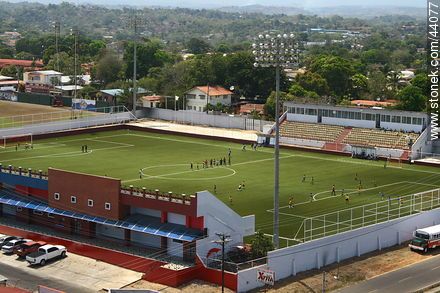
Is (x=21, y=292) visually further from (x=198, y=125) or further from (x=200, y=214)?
(x=198, y=125)

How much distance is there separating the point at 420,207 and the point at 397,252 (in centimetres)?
615

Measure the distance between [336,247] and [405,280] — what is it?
406 centimetres

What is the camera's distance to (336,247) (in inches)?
1718

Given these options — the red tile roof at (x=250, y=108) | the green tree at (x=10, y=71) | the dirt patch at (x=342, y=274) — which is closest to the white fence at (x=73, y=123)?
the red tile roof at (x=250, y=108)

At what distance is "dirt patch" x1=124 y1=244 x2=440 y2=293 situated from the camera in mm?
39531

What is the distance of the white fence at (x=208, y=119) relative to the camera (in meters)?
87.3

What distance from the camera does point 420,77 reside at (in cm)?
10450

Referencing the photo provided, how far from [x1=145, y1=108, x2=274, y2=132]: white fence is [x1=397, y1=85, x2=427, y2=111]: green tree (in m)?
15.5

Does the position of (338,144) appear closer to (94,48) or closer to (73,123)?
(73,123)

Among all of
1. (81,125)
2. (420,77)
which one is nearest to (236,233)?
(81,125)

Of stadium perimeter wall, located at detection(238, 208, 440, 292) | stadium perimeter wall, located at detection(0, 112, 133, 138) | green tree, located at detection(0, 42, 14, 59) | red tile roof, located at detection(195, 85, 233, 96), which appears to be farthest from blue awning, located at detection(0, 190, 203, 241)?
green tree, located at detection(0, 42, 14, 59)

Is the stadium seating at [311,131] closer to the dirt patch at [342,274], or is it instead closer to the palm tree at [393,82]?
the dirt patch at [342,274]

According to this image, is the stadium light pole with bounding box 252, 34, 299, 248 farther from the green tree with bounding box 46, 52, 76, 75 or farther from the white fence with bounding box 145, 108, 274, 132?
the green tree with bounding box 46, 52, 76, 75

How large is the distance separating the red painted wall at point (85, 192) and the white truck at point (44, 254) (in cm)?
277
